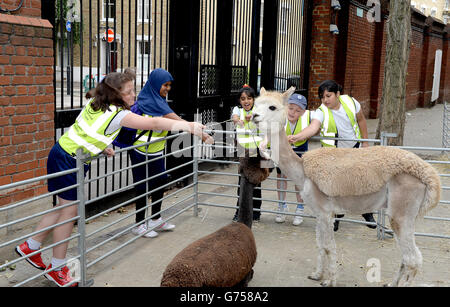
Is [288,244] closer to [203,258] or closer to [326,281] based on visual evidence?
[326,281]

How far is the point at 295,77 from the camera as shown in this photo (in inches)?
498

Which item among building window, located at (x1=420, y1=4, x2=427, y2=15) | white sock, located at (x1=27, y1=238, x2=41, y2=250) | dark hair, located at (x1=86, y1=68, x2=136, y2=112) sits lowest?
white sock, located at (x1=27, y1=238, x2=41, y2=250)

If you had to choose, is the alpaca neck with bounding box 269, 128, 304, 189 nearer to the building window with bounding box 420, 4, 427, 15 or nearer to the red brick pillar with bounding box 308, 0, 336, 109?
the red brick pillar with bounding box 308, 0, 336, 109

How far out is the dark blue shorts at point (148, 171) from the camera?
18.0 feet

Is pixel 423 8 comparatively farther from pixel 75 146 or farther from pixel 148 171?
pixel 75 146

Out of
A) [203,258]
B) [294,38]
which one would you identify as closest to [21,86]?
[203,258]

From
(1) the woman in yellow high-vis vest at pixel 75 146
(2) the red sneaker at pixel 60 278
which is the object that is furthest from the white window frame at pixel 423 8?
(2) the red sneaker at pixel 60 278

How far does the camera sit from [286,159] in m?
4.44

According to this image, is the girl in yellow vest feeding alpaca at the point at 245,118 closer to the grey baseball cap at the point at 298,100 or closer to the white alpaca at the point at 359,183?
the grey baseball cap at the point at 298,100

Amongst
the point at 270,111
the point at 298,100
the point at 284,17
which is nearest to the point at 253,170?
the point at 270,111

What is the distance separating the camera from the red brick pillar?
512 inches

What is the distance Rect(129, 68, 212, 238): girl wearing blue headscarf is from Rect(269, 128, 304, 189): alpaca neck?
1.53m

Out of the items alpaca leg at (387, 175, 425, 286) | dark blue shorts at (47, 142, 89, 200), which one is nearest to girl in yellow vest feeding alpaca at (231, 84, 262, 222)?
alpaca leg at (387, 175, 425, 286)

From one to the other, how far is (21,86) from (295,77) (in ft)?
29.1
